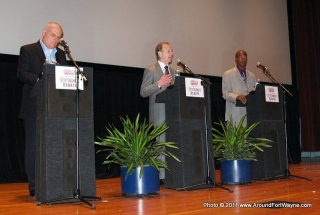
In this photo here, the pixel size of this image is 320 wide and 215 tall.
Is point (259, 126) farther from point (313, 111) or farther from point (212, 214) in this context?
point (313, 111)

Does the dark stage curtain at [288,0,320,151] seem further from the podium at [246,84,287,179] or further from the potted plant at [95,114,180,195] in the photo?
the potted plant at [95,114,180,195]

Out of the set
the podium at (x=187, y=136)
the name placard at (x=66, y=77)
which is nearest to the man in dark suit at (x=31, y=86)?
the name placard at (x=66, y=77)

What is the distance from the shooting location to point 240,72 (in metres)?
5.39

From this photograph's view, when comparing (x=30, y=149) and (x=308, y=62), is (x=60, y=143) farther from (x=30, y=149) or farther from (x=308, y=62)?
(x=308, y=62)

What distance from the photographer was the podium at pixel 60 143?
334 cm

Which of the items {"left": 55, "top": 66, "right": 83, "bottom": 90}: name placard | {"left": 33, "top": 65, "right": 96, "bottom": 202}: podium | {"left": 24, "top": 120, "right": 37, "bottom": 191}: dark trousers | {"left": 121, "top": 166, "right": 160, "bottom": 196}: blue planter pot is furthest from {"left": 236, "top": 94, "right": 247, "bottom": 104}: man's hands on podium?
{"left": 24, "top": 120, "right": 37, "bottom": 191}: dark trousers

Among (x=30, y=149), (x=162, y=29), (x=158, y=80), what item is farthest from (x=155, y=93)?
(x=162, y=29)

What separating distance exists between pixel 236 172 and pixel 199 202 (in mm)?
1409

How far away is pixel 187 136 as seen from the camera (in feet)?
13.8

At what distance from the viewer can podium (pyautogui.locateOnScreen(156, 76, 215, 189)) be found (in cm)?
416

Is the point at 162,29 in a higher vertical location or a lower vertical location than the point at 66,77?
higher

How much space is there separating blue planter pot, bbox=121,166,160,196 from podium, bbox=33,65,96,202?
0.42 metres

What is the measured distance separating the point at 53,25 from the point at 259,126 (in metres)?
2.63

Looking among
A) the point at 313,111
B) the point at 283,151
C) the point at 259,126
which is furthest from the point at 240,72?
the point at 313,111
